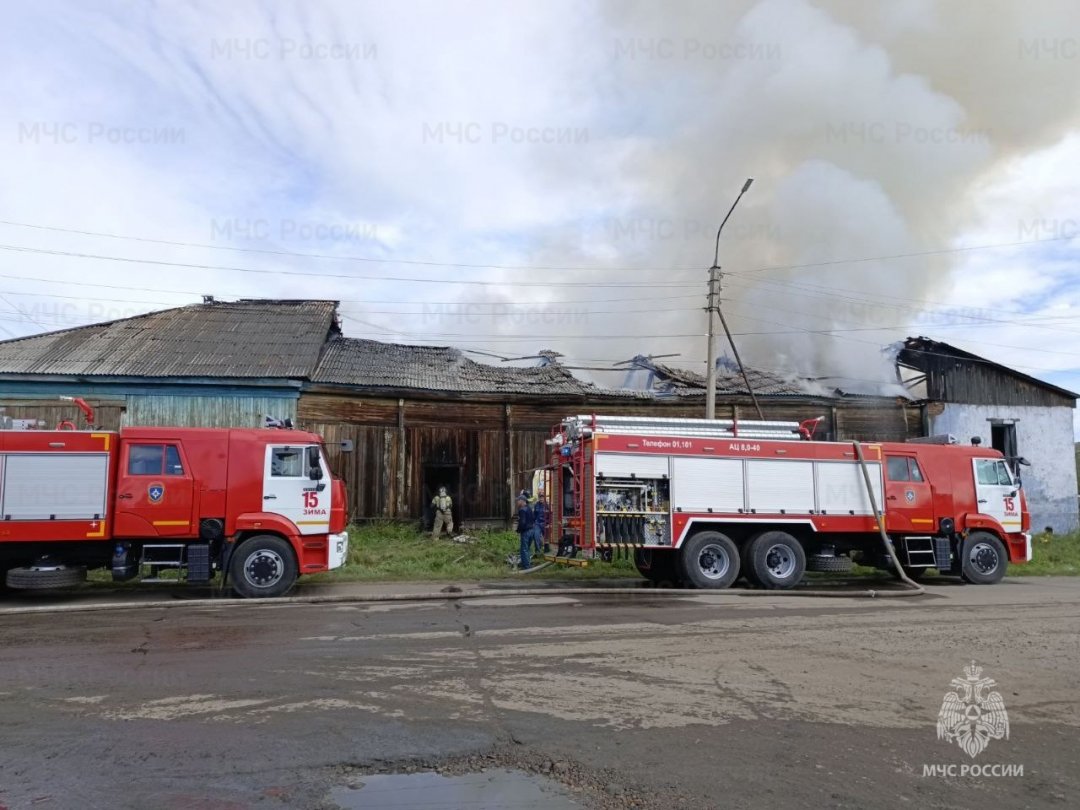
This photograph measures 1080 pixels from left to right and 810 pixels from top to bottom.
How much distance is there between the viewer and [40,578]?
35.7 ft

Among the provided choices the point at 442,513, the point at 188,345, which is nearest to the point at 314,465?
the point at 442,513

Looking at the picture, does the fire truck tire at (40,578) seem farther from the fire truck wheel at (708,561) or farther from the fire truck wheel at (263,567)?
the fire truck wheel at (708,561)

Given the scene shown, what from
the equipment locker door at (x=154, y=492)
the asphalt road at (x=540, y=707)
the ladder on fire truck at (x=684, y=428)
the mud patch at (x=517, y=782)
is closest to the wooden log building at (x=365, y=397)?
the ladder on fire truck at (x=684, y=428)

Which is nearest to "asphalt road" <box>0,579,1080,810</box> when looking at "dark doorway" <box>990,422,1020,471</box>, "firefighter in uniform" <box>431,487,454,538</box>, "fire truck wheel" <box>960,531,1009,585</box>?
"fire truck wheel" <box>960,531,1009,585</box>

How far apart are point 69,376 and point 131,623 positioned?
11731 millimetres

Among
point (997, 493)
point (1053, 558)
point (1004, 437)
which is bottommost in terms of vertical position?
point (1053, 558)

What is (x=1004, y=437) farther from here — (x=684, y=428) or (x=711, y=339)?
(x=684, y=428)

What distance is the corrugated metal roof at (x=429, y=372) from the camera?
67.3 feet

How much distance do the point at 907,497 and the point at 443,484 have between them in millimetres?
11335

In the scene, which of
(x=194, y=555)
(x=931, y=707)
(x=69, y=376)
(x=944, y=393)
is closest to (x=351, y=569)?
(x=194, y=555)

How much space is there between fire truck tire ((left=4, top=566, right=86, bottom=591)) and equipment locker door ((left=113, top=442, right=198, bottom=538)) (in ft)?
2.79

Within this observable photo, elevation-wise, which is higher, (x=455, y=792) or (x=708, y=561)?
(x=708, y=561)

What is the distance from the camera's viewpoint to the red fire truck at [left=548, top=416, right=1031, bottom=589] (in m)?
12.7

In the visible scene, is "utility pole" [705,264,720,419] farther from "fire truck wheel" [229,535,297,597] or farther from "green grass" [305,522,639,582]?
"fire truck wheel" [229,535,297,597]
